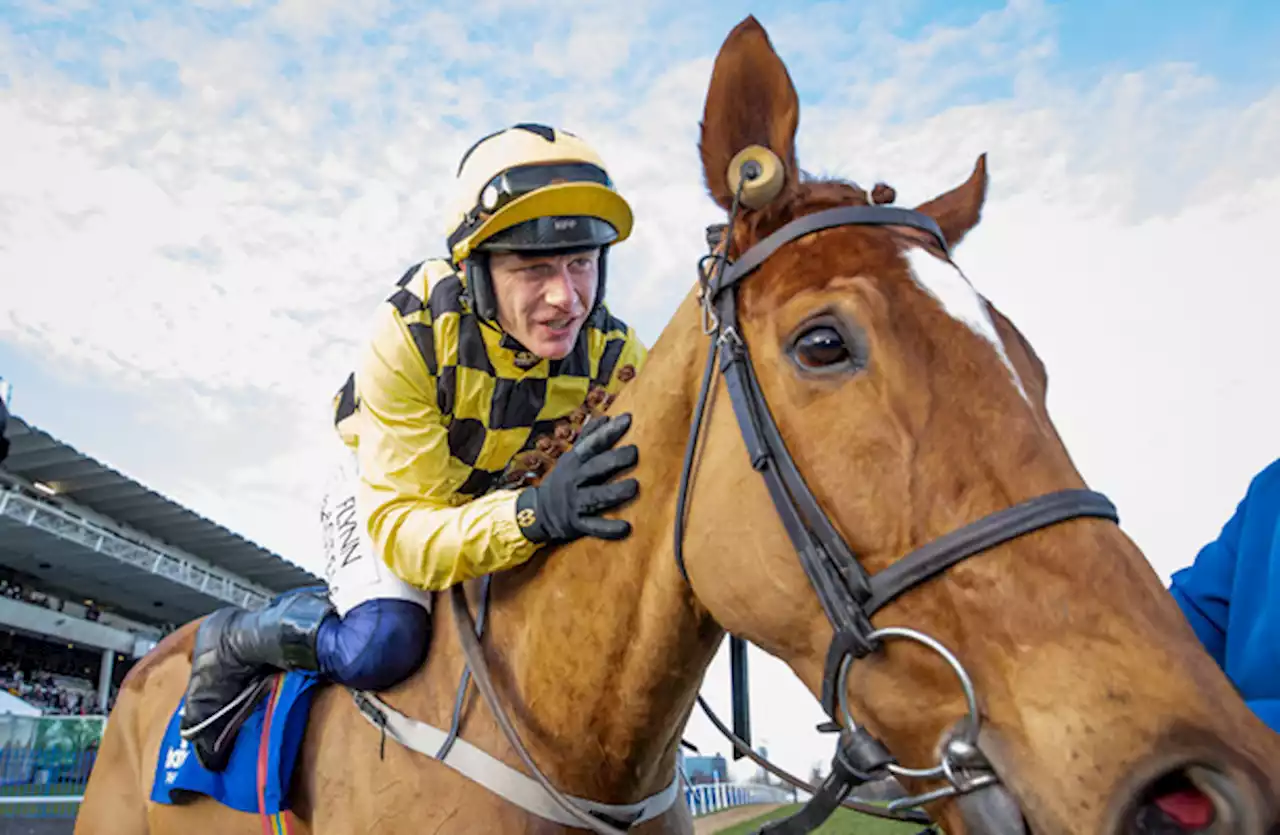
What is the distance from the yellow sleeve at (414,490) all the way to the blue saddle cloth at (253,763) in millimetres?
532

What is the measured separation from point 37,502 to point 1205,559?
23983mm

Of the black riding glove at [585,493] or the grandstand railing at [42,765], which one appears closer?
the black riding glove at [585,493]

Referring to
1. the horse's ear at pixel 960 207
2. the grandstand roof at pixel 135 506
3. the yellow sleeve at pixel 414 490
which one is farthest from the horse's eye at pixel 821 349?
the grandstand roof at pixel 135 506

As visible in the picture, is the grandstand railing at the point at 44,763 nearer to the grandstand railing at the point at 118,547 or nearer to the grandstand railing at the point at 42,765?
the grandstand railing at the point at 42,765

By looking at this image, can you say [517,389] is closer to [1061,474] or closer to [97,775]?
[1061,474]

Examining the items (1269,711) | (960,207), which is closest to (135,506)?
(960,207)

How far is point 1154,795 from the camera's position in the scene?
3.76 ft

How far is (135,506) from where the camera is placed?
2503 centimetres

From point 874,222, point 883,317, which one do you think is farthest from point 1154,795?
point 874,222

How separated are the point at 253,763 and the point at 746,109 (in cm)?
215

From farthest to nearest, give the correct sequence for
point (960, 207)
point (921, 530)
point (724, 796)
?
point (724, 796), point (960, 207), point (921, 530)

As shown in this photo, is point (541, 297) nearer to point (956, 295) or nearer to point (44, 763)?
point (956, 295)

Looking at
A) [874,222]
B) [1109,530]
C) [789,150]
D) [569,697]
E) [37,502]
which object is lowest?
[569,697]

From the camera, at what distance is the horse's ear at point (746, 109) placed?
6.00 ft
